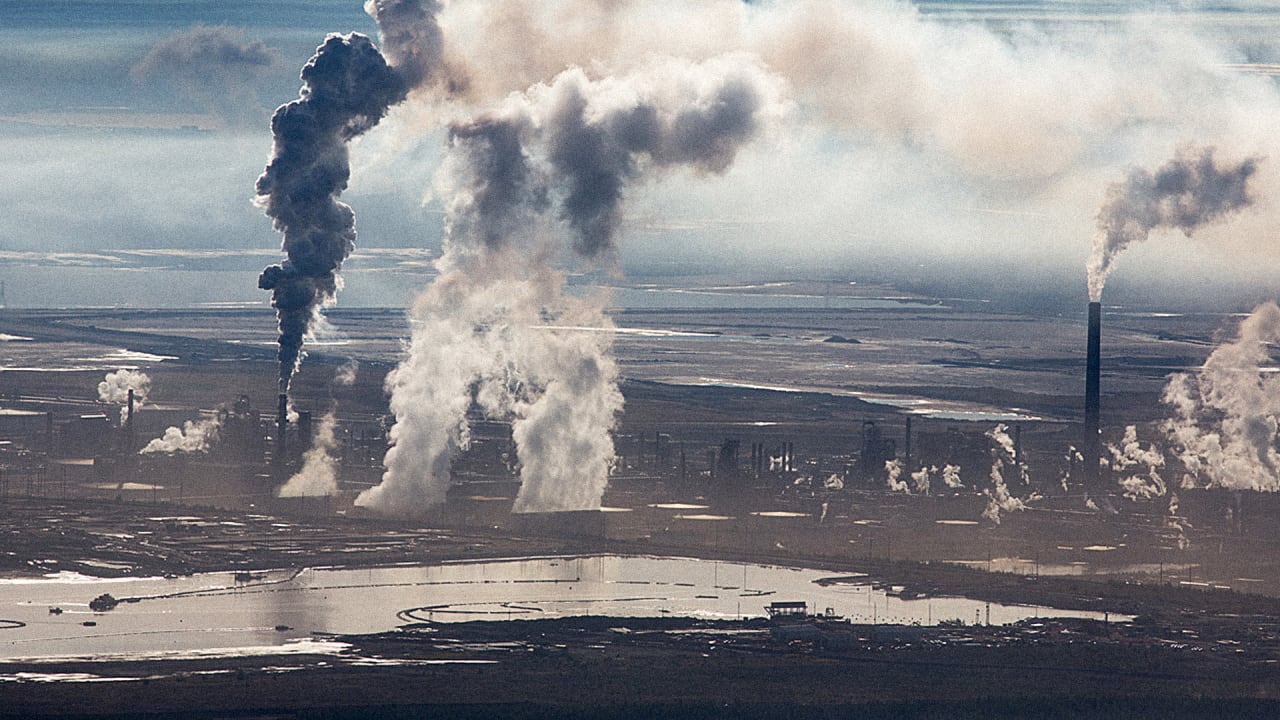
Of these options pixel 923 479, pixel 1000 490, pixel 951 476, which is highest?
pixel 951 476

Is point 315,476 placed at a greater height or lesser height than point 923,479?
lesser

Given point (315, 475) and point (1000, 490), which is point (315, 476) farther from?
point (1000, 490)

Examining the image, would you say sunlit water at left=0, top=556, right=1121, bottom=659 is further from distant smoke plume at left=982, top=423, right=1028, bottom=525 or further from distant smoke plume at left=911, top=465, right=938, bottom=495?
distant smoke plume at left=911, top=465, right=938, bottom=495

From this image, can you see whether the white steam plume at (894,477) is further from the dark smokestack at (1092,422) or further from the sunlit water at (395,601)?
the sunlit water at (395,601)

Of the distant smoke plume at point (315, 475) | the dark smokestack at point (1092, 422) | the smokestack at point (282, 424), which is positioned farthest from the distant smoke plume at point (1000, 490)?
the smokestack at point (282, 424)

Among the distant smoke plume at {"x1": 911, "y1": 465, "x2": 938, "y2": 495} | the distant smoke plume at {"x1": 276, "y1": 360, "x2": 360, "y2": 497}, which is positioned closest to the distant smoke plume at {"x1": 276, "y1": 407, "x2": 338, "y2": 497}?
the distant smoke plume at {"x1": 276, "y1": 360, "x2": 360, "y2": 497}

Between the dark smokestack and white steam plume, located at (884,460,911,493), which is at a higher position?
the dark smokestack

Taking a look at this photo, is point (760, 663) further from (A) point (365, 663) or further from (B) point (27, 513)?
(B) point (27, 513)

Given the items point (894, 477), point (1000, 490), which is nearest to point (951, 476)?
point (894, 477)

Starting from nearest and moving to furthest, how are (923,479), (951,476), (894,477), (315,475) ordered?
(315,475)
(923,479)
(951,476)
(894,477)
